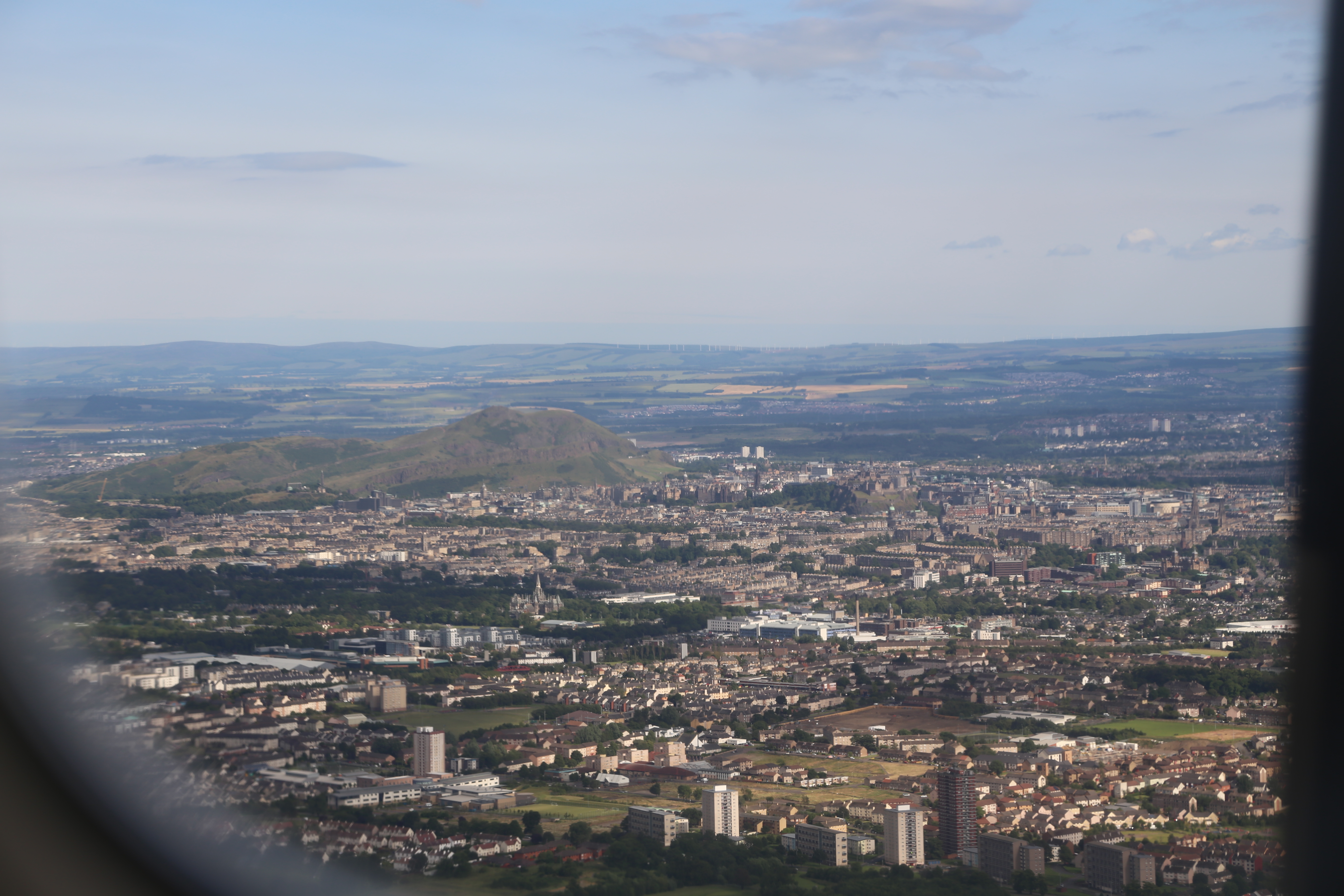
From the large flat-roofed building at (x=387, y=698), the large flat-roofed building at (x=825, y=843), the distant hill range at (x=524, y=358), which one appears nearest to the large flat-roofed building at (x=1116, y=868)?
the large flat-roofed building at (x=825, y=843)

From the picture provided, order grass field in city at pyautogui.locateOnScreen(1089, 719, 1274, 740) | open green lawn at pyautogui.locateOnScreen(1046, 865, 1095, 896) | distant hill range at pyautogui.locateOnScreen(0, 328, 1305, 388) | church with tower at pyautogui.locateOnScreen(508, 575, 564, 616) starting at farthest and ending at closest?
distant hill range at pyautogui.locateOnScreen(0, 328, 1305, 388), church with tower at pyautogui.locateOnScreen(508, 575, 564, 616), grass field in city at pyautogui.locateOnScreen(1089, 719, 1274, 740), open green lawn at pyautogui.locateOnScreen(1046, 865, 1095, 896)

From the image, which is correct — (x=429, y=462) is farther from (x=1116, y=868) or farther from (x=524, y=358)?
(x=524, y=358)

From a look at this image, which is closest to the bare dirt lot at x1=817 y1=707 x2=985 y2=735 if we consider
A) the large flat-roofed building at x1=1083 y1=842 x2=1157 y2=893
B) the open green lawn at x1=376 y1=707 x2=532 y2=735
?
the open green lawn at x1=376 y1=707 x2=532 y2=735

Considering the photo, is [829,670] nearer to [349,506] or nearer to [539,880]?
[539,880]

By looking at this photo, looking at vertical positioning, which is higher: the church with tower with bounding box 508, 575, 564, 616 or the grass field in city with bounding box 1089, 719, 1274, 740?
the grass field in city with bounding box 1089, 719, 1274, 740

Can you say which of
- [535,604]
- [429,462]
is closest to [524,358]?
[429,462]

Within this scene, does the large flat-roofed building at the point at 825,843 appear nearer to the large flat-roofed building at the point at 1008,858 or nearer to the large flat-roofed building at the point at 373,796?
the large flat-roofed building at the point at 1008,858

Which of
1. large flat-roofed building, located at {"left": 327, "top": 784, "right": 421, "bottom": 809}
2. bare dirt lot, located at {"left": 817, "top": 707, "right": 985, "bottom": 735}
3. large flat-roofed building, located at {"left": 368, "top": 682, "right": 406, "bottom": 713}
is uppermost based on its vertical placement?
large flat-roofed building, located at {"left": 327, "top": 784, "right": 421, "bottom": 809}

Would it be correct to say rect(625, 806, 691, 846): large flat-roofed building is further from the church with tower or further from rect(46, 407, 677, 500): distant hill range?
rect(46, 407, 677, 500): distant hill range
